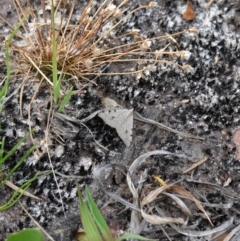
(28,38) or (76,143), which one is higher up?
(28,38)

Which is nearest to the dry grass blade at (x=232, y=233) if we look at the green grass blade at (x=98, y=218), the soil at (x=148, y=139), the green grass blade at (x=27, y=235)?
the soil at (x=148, y=139)

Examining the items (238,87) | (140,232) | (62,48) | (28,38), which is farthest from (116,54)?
(140,232)

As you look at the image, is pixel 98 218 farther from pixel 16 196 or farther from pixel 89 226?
pixel 16 196

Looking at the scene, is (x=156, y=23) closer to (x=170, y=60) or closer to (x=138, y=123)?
(x=170, y=60)

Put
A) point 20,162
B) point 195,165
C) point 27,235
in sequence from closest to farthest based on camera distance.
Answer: point 27,235 < point 20,162 < point 195,165

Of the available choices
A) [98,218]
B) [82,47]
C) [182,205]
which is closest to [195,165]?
[182,205]
